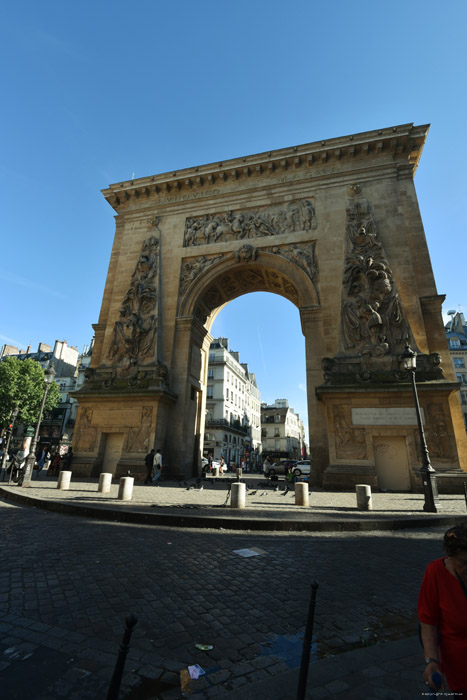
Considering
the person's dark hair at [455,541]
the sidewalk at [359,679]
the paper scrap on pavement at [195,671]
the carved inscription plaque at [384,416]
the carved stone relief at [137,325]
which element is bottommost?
the paper scrap on pavement at [195,671]

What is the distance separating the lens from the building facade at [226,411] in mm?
44156

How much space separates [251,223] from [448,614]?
2122 cm

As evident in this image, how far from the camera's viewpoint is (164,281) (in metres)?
21.2

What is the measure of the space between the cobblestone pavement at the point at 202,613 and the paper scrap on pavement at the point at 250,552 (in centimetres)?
7

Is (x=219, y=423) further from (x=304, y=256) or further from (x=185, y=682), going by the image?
(x=185, y=682)

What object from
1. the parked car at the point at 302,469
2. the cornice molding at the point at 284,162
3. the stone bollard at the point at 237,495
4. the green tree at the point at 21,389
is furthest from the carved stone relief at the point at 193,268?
the green tree at the point at 21,389

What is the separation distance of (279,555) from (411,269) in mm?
15870

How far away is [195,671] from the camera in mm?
2557

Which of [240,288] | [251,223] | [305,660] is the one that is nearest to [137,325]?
[240,288]

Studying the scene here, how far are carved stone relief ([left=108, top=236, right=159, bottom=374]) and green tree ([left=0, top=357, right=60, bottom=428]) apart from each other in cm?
2589

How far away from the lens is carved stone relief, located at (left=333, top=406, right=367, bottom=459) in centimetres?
1432

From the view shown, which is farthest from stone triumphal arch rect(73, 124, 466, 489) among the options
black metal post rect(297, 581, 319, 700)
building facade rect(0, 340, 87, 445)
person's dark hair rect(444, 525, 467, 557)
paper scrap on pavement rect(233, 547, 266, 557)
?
building facade rect(0, 340, 87, 445)

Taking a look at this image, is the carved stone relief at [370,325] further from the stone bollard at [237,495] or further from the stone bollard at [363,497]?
the stone bollard at [237,495]

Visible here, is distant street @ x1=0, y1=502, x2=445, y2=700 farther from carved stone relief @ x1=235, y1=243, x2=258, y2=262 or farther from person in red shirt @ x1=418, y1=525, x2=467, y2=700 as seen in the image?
carved stone relief @ x1=235, y1=243, x2=258, y2=262
